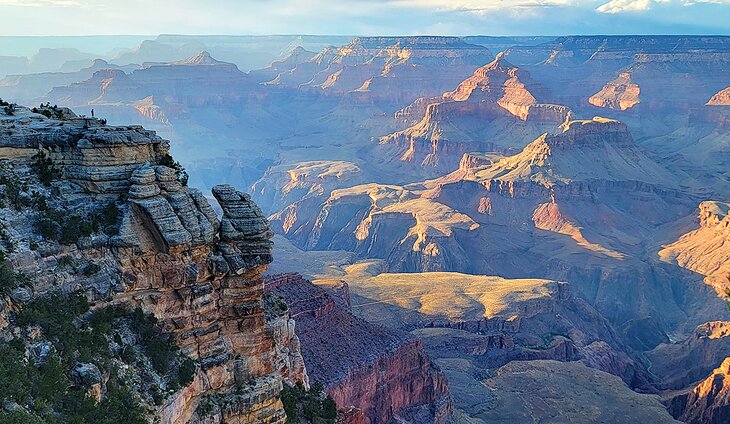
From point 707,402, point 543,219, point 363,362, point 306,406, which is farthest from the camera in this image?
point 543,219

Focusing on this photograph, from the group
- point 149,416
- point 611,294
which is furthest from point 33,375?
point 611,294

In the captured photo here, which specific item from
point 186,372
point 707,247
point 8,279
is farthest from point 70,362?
point 707,247

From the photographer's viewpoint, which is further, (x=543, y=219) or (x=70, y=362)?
(x=543, y=219)

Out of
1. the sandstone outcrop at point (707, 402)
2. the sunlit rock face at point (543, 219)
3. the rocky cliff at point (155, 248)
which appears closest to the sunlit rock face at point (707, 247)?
the sunlit rock face at point (543, 219)

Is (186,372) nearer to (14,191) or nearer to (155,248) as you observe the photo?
(155,248)

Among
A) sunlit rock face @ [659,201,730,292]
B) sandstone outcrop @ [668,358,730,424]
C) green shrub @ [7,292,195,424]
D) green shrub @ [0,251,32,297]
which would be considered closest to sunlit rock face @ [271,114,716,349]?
sunlit rock face @ [659,201,730,292]

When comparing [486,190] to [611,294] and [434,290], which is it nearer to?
[611,294]
